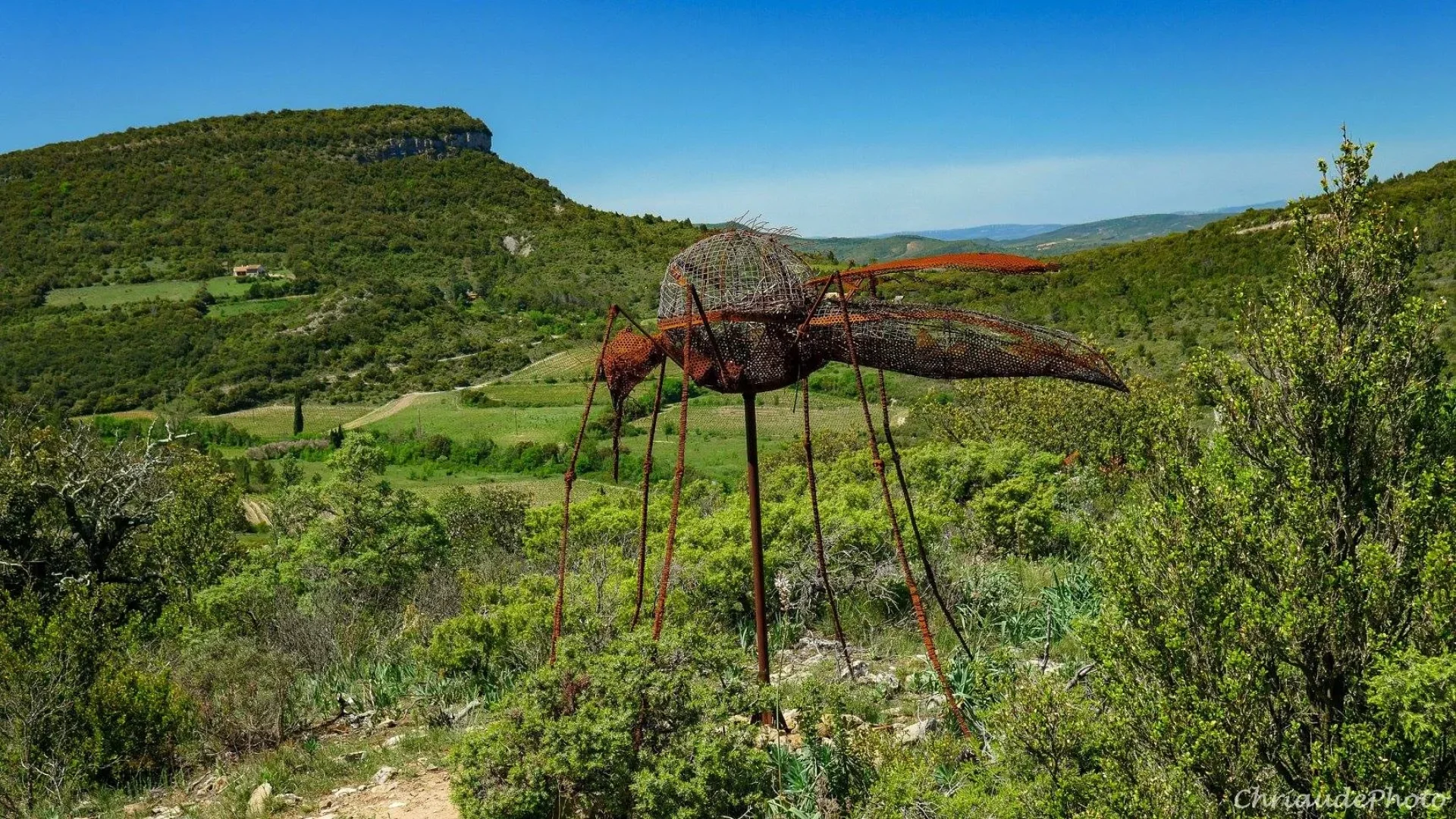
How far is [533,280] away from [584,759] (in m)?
87.1

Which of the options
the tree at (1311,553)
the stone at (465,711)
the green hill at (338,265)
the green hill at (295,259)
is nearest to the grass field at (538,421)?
the green hill at (338,265)

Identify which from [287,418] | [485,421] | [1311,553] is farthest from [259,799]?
[287,418]

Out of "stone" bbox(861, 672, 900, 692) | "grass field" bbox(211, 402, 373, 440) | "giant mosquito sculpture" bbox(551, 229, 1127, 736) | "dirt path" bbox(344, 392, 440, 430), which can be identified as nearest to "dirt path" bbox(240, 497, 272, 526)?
"grass field" bbox(211, 402, 373, 440)

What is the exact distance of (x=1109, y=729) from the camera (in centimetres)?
394

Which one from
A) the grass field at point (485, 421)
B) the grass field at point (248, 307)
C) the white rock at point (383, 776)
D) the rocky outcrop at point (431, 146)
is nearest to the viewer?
the white rock at point (383, 776)

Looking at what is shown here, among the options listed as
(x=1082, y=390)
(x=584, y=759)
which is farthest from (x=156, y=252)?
(x=584, y=759)

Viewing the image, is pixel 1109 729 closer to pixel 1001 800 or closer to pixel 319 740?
pixel 1001 800

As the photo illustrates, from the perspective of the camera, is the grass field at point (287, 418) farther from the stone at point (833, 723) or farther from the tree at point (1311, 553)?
the tree at point (1311, 553)

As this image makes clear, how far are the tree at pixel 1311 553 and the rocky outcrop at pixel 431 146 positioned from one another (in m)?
117

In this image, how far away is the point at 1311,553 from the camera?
3811 millimetres

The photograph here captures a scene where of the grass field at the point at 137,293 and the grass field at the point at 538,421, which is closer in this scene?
the grass field at the point at 538,421

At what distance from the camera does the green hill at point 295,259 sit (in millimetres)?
68312

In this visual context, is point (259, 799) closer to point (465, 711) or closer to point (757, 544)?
point (465, 711)

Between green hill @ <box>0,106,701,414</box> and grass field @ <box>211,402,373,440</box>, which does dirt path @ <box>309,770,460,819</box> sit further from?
green hill @ <box>0,106,701,414</box>
